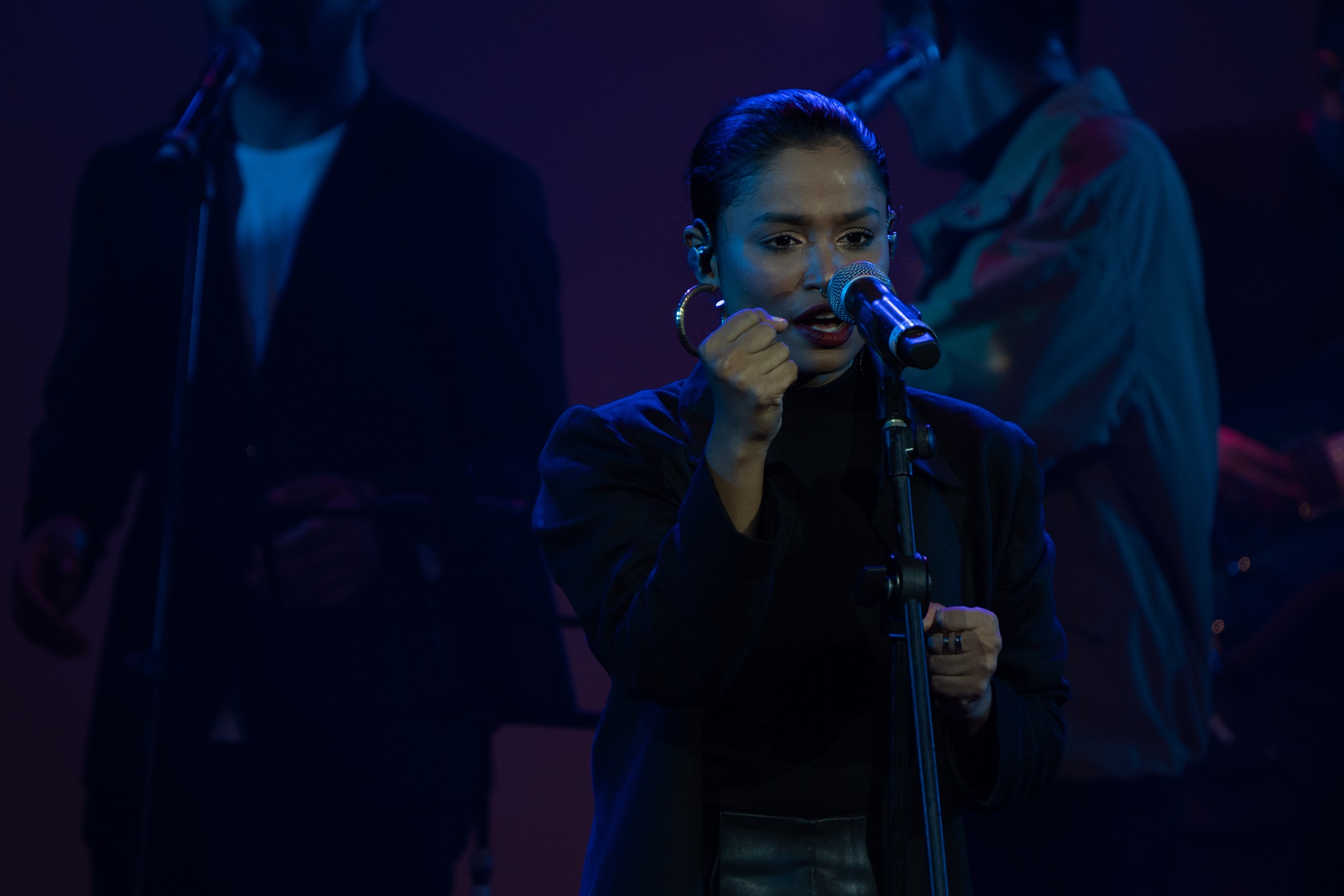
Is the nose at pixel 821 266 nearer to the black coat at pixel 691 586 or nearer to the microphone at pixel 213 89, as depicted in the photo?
the black coat at pixel 691 586

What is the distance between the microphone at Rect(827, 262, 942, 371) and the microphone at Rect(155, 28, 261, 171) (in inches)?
99.5

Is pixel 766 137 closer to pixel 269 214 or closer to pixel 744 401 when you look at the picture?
pixel 744 401

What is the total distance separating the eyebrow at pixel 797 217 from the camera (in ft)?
3.99

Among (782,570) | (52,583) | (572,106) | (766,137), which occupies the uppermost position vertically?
(572,106)

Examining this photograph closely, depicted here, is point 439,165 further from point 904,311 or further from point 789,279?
point 904,311

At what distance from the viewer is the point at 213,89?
3.16m

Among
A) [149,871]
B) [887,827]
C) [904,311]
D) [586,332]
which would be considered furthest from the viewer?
[586,332]

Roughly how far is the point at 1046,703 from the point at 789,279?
523 millimetres

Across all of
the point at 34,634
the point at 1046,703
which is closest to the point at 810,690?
the point at 1046,703

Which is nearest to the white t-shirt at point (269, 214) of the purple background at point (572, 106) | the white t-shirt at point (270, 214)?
the white t-shirt at point (270, 214)

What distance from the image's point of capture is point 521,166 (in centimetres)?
322

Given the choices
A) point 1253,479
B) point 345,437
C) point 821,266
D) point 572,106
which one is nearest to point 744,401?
point 821,266

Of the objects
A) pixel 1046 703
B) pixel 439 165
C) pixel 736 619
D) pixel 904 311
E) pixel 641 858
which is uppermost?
pixel 439 165

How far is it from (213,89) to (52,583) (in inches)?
53.7
